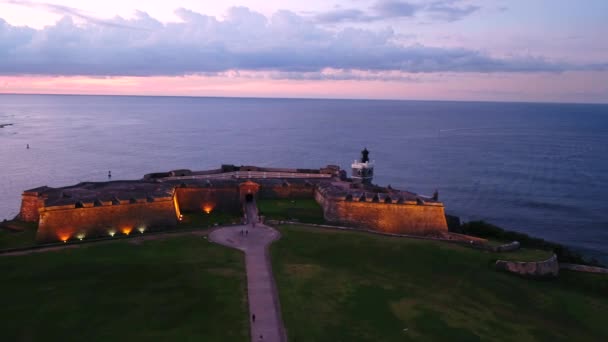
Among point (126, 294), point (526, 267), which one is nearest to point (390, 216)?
point (526, 267)

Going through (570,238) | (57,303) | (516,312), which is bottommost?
(570,238)

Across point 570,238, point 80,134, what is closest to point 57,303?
point 570,238

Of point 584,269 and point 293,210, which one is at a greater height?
point 293,210

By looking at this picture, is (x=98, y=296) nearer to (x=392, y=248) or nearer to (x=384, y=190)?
(x=392, y=248)

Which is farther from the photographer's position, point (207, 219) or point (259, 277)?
point (207, 219)

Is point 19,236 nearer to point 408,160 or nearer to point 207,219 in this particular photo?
point 207,219

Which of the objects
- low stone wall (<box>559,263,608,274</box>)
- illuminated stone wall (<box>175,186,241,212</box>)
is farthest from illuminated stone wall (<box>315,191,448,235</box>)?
illuminated stone wall (<box>175,186,241,212</box>)

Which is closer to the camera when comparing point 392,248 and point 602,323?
point 602,323

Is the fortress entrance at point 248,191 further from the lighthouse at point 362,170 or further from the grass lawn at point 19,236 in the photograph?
the grass lawn at point 19,236
